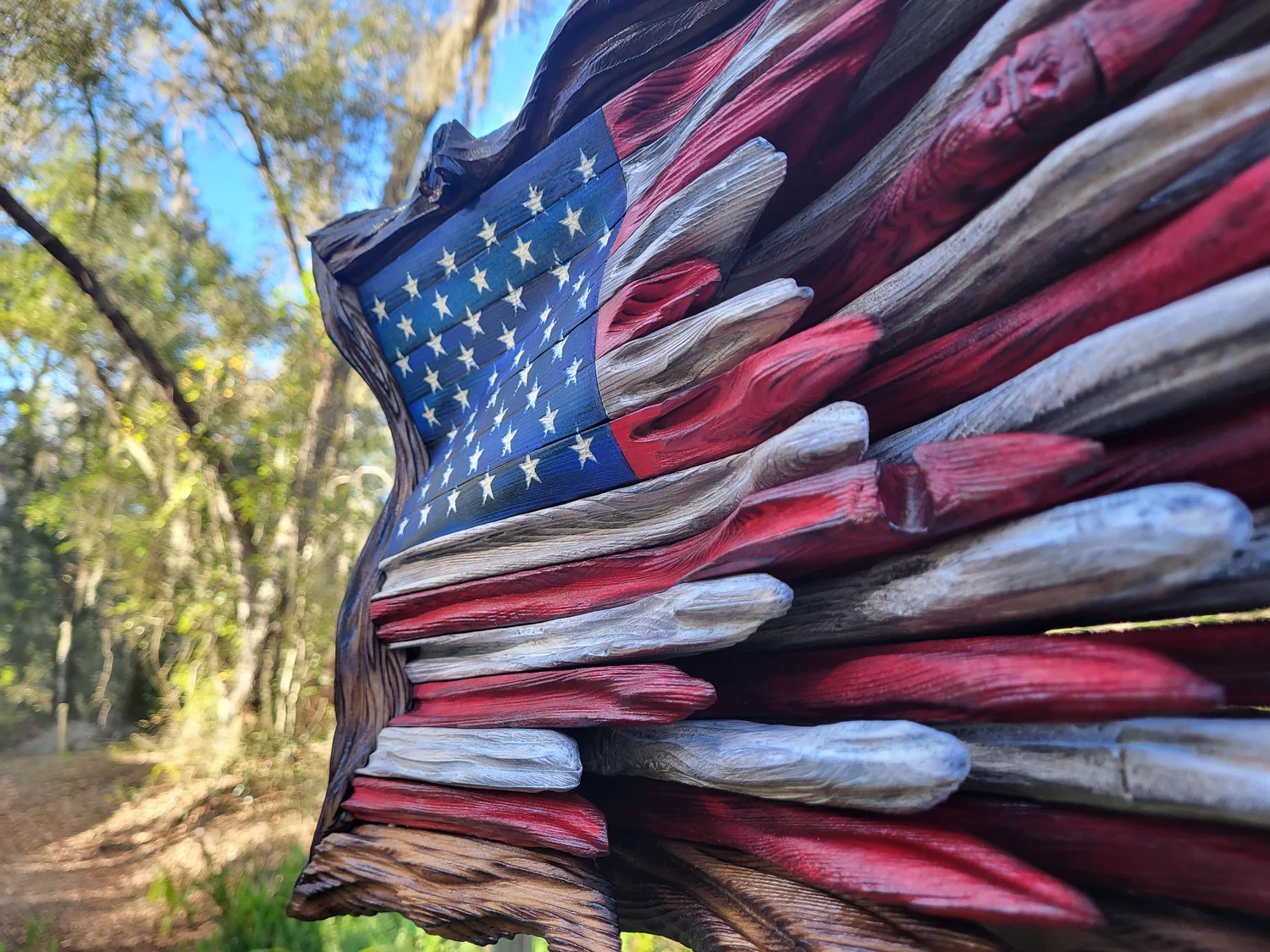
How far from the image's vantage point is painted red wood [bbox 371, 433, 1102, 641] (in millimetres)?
902

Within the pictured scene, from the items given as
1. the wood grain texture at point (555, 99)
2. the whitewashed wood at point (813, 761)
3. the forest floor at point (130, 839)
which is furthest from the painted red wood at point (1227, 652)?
the forest floor at point (130, 839)

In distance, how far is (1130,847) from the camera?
90cm

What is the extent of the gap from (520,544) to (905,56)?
121cm

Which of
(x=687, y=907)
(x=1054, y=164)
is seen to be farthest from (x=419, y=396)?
(x=1054, y=164)

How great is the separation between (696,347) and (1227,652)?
2.81 ft

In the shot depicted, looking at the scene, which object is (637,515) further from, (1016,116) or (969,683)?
(1016,116)

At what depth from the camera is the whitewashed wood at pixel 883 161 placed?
976 mm

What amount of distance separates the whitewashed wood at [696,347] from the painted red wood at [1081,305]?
18 cm

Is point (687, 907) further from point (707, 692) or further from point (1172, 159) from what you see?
point (1172, 159)

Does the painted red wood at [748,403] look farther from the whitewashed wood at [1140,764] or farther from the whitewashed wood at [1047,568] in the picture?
the whitewashed wood at [1140,764]

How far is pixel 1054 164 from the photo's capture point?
35.9 inches

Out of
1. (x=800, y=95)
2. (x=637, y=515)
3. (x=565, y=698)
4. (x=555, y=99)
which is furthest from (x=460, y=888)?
(x=555, y=99)

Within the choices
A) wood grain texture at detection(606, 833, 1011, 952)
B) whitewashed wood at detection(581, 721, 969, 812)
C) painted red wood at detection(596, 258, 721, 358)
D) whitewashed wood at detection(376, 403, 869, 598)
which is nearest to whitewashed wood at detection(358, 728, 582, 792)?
whitewashed wood at detection(581, 721, 969, 812)

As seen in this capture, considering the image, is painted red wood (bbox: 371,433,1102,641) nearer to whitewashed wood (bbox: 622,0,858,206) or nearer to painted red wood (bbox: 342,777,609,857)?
painted red wood (bbox: 342,777,609,857)
